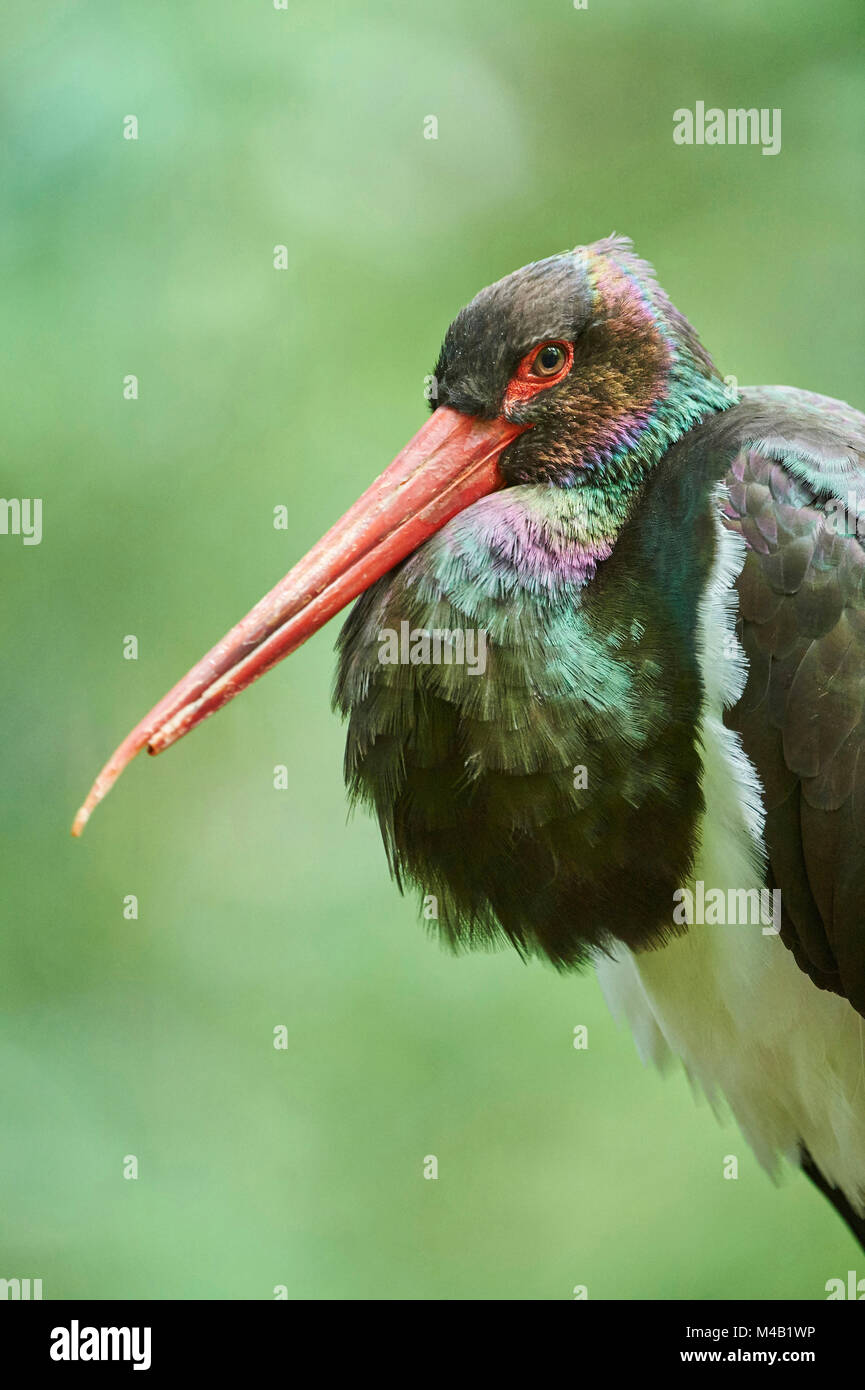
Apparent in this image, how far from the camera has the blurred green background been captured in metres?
3.89

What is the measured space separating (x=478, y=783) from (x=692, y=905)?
323mm

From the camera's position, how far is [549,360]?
6.23ft

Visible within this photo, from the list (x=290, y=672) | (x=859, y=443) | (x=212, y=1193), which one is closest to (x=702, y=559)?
(x=859, y=443)

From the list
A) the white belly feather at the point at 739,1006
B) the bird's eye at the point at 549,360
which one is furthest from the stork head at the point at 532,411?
the white belly feather at the point at 739,1006

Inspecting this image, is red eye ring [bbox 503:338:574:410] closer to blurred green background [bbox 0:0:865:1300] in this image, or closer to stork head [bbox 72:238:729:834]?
stork head [bbox 72:238:729:834]

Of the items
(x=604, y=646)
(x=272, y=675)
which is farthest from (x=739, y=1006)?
(x=272, y=675)

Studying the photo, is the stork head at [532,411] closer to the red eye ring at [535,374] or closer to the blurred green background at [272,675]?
the red eye ring at [535,374]

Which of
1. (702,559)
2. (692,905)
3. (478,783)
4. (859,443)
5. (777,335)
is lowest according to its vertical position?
(692,905)

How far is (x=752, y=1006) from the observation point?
80.7 inches

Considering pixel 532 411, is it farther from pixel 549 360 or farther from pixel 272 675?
pixel 272 675

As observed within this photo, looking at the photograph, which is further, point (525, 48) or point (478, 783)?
point (525, 48)

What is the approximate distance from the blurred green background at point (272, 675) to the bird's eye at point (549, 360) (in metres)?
1.92
